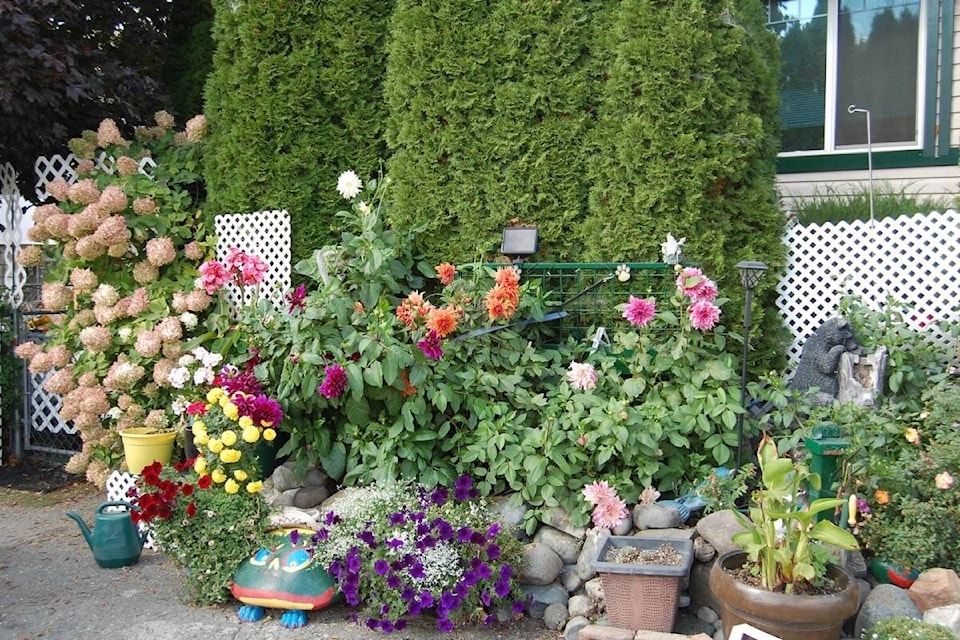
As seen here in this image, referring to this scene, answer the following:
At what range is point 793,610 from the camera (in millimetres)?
2752

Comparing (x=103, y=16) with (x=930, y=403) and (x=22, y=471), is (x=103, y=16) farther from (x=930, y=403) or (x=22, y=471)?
(x=930, y=403)

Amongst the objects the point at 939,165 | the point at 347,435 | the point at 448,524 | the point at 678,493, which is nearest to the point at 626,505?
the point at 678,493

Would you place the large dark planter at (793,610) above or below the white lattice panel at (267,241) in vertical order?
below

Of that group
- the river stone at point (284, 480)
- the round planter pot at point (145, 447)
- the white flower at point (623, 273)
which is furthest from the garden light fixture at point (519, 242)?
the round planter pot at point (145, 447)

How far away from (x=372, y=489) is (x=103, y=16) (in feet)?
16.2

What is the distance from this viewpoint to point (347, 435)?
425 cm

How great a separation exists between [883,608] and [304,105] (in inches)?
171

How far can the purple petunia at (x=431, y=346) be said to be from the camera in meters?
3.99

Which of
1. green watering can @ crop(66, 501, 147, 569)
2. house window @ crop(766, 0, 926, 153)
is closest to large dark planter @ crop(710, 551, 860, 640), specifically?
green watering can @ crop(66, 501, 147, 569)

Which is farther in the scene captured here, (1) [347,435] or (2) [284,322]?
(2) [284,322]

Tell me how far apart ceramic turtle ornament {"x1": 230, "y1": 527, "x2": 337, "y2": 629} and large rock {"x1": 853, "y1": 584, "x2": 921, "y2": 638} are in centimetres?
207

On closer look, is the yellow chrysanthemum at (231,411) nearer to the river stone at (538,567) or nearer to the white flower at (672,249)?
the river stone at (538,567)

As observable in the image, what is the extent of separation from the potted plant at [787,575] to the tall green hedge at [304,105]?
11.4ft

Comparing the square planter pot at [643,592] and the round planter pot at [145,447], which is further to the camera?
the round planter pot at [145,447]
